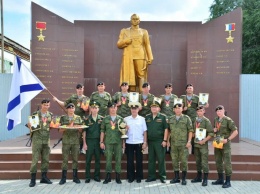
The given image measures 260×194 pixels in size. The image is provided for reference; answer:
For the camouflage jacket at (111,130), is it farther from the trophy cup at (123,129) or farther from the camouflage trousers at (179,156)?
the camouflage trousers at (179,156)

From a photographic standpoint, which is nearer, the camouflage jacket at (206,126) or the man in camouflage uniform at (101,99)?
the camouflage jacket at (206,126)

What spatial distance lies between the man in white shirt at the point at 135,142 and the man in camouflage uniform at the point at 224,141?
121cm

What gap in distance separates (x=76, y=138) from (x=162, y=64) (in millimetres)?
5389

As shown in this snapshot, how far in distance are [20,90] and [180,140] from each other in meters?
2.91

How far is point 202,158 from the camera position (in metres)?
5.36

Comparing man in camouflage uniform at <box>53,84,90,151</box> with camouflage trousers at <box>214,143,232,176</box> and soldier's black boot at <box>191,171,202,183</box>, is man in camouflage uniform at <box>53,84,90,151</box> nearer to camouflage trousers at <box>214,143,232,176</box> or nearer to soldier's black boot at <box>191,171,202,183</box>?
soldier's black boot at <box>191,171,202,183</box>

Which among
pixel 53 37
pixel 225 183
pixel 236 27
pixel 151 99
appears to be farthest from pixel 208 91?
pixel 53 37

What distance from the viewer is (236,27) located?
8.51m

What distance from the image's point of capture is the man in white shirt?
547 centimetres

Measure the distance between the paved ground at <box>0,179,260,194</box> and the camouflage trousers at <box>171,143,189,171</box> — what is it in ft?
1.02

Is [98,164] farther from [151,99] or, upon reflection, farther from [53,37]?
[53,37]

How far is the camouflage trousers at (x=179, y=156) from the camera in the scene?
5344mm

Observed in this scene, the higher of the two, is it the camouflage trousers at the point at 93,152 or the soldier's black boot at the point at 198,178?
the camouflage trousers at the point at 93,152

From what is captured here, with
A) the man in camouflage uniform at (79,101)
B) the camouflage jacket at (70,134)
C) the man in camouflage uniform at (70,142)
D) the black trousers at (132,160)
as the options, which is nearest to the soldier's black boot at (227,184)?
the black trousers at (132,160)
